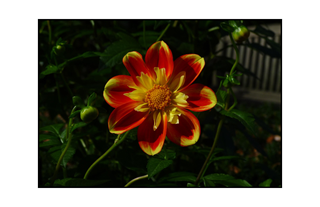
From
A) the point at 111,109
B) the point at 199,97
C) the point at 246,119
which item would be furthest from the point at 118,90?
the point at 111,109

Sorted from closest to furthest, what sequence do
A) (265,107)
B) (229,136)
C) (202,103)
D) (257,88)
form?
(202,103)
(229,136)
(265,107)
(257,88)

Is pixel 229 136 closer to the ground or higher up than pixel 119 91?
closer to the ground

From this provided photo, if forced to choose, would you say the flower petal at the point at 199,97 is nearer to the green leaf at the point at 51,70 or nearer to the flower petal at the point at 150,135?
the flower petal at the point at 150,135

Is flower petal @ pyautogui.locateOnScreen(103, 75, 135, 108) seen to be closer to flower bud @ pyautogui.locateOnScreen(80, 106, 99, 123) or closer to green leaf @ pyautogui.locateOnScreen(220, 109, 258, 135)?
flower bud @ pyautogui.locateOnScreen(80, 106, 99, 123)

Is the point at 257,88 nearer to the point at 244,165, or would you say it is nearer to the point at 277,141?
the point at 277,141

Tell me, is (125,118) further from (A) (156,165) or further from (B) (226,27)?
(B) (226,27)

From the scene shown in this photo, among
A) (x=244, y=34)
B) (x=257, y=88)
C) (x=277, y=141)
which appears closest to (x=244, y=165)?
(x=277, y=141)
